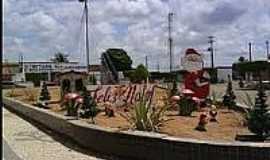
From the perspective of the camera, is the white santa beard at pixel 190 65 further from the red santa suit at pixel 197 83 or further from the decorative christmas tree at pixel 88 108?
the decorative christmas tree at pixel 88 108

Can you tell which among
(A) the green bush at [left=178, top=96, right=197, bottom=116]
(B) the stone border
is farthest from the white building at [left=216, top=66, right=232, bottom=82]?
(B) the stone border

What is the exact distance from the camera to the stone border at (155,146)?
864cm

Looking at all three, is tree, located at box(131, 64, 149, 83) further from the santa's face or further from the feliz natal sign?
the santa's face

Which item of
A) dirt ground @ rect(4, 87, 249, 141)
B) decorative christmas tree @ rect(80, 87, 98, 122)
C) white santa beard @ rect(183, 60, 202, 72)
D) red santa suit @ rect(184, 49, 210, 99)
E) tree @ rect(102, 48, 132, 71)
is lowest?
dirt ground @ rect(4, 87, 249, 141)

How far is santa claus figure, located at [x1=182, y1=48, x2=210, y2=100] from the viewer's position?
20.2 meters

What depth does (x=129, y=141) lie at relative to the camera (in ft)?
34.8

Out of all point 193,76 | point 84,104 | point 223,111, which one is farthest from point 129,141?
point 193,76

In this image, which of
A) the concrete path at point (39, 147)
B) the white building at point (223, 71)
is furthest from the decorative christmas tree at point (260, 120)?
the white building at point (223, 71)

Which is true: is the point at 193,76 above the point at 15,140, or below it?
above

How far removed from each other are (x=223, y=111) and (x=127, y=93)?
182 inches

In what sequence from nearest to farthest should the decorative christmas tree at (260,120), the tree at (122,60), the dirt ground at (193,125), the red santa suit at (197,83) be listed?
the decorative christmas tree at (260,120) → the dirt ground at (193,125) → the red santa suit at (197,83) → the tree at (122,60)

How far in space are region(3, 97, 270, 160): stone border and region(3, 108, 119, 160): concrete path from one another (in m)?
0.25

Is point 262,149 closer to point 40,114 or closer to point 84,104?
point 84,104

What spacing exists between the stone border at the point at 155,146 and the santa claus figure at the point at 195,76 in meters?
7.04
